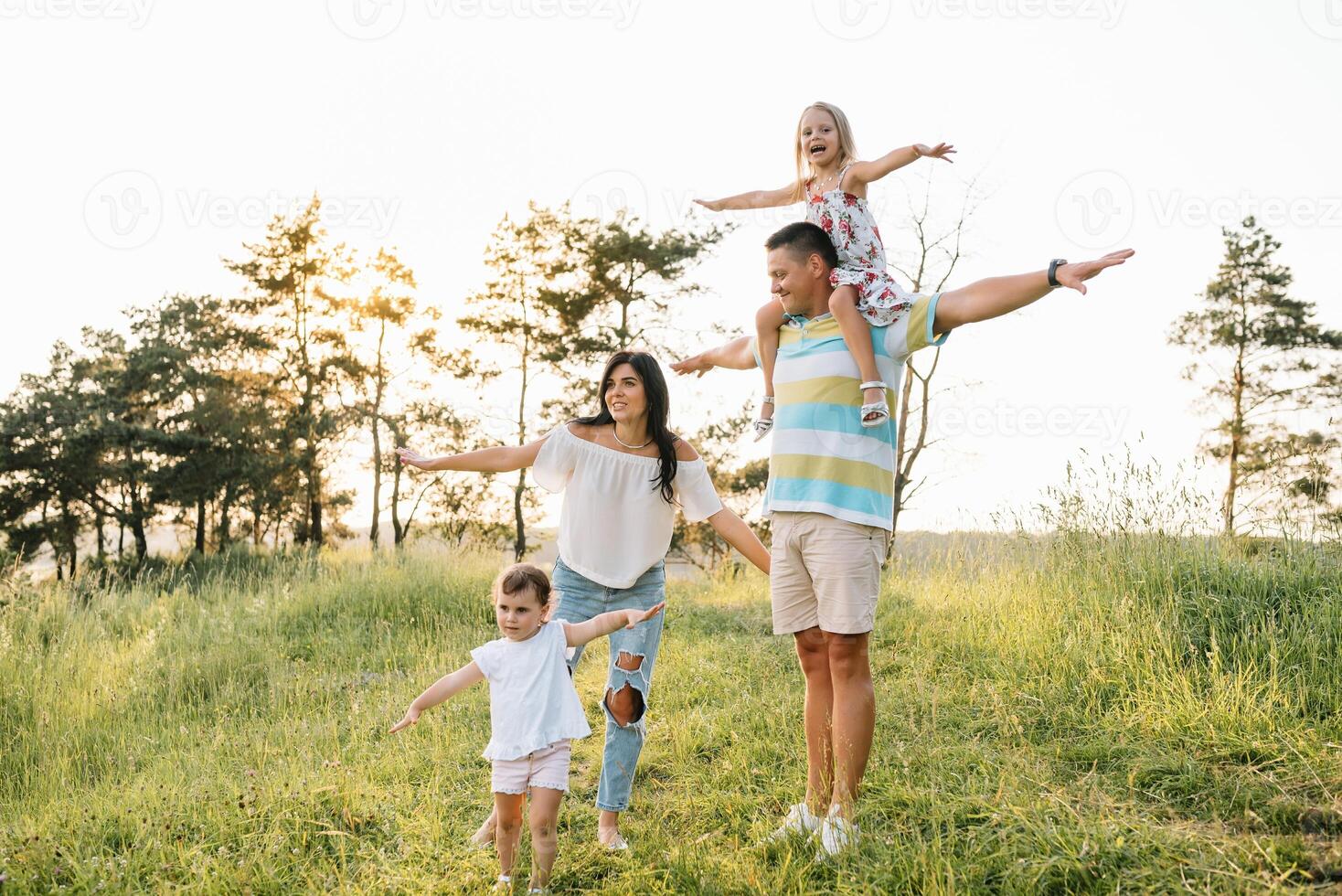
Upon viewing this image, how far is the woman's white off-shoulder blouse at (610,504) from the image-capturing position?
3672 mm

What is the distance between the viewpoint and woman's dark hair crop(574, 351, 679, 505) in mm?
3721

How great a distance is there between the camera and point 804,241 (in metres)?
3.44

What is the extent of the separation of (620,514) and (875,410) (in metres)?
1.12

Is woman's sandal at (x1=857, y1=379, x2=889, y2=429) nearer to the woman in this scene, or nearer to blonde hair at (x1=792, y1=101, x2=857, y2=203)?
the woman

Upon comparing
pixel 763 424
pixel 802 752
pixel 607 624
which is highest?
pixel 763 424

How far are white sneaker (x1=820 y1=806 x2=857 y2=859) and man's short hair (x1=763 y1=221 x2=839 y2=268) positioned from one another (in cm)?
203

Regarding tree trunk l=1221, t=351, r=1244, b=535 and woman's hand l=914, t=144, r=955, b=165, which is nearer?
woman's hand l=914, t=144, r=955, b=165

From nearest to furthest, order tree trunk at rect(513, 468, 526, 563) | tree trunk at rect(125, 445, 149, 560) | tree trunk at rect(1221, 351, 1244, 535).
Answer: tree trunk at rect(1221, 351, 1244, 535), tree trunk at rect(513, 468, 526, 563), tree trunk at rect(125, 445, 149, 560)

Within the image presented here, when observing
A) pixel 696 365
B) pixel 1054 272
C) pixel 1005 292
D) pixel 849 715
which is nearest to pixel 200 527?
pixel 696 365

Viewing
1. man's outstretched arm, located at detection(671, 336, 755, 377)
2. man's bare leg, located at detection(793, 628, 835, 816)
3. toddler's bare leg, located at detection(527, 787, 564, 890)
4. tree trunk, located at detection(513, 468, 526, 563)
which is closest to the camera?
toddler's bare leg, located at detection(527, 787, 564, 890)

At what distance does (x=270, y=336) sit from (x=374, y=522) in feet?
21.5

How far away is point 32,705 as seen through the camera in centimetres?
638

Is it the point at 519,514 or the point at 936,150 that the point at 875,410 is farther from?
the point at 519,514

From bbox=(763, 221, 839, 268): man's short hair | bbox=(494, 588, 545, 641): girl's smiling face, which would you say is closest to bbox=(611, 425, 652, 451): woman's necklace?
bbox=(494, 588, 545, 641): girl's smiling face
